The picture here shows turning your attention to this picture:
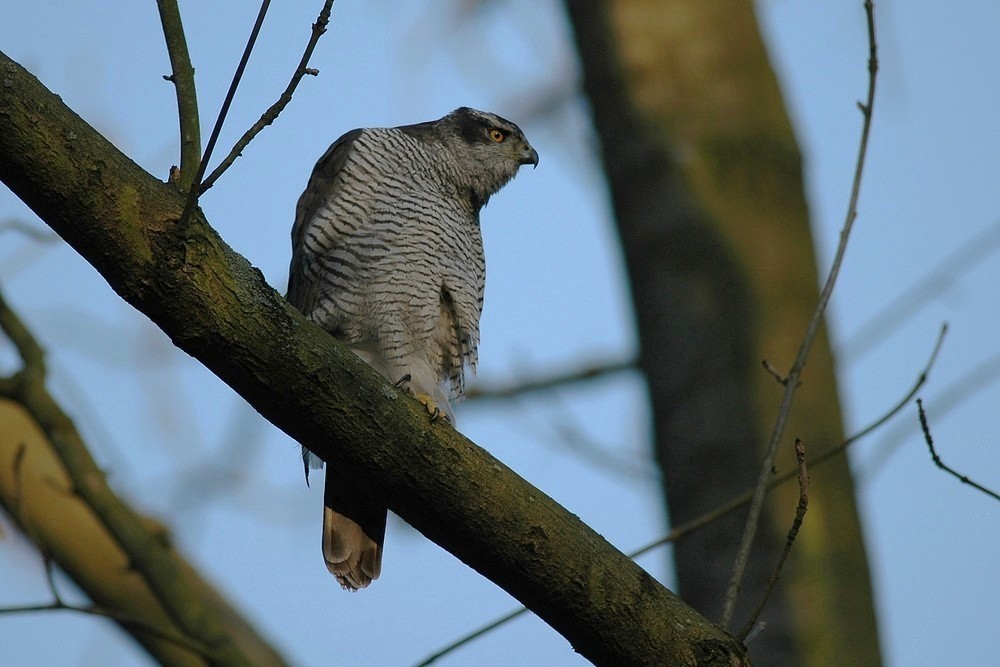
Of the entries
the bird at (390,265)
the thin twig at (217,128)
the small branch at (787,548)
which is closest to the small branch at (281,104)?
the thin twig at (217,128)

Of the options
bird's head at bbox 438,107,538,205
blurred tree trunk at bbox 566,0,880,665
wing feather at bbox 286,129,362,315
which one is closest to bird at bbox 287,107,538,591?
wing feather at bbox 286,129,362,315

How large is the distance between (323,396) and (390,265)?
7.39 ft

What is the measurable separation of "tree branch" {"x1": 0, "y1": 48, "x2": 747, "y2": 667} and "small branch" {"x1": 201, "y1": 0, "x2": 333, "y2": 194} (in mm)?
107

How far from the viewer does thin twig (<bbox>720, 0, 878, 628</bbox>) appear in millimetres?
2818

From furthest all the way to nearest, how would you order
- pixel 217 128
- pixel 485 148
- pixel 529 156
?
pixel 529 156, pixel 485 148, pixel 217 128

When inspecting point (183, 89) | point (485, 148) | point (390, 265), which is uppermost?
point (485, 148)

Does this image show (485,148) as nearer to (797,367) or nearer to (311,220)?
(311,220)

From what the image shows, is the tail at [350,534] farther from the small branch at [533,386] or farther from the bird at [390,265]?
the small branch at [533,386]

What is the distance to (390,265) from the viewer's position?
471 centimetres

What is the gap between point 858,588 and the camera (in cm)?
424

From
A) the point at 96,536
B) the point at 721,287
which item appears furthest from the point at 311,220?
the point at 721,287

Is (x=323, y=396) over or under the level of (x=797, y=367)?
under

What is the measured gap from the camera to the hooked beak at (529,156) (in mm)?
5977

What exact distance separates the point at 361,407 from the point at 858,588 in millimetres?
2489
